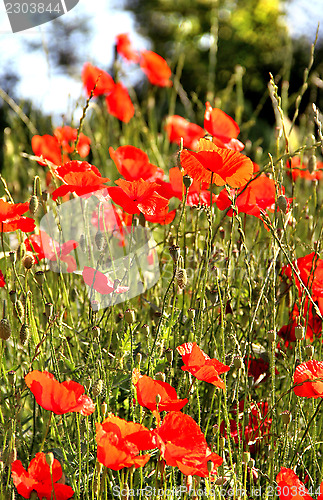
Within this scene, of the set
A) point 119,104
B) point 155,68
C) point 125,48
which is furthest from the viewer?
point 125,48

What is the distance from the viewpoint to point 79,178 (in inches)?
42.8

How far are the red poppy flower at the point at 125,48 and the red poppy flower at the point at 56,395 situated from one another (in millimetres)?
2340

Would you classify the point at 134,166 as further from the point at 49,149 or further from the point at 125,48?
the point at 125,48

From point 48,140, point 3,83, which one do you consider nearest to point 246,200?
point 48,140

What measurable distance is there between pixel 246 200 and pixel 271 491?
635 millimetres

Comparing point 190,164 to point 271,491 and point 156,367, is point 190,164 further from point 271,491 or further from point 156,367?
point 271,491

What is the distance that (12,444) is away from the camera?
0.88 meters

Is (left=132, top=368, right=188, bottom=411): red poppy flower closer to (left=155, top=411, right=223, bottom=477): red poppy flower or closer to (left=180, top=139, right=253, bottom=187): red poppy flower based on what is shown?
(left=155, top=411, right=223, bottom=477): red poppy flower

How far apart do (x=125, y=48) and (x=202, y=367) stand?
7.70 ft

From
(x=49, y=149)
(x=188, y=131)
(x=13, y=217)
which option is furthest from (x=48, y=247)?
(x=188, y=131)

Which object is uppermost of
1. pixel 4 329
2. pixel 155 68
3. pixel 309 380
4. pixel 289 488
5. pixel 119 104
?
pixel 155 68

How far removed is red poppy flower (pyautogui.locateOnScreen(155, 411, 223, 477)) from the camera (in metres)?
0.82

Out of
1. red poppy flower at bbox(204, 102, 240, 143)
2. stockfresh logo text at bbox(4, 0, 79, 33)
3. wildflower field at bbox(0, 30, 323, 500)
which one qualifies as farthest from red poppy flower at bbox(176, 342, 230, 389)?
stockfresh logo text at bbox(4, 0, 79, 33)

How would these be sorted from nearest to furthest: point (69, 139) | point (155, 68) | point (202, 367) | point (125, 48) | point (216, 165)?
point (202, 367) → point (216, 165) → point (69, 139) → point (155, 68) → point (125, 48)
